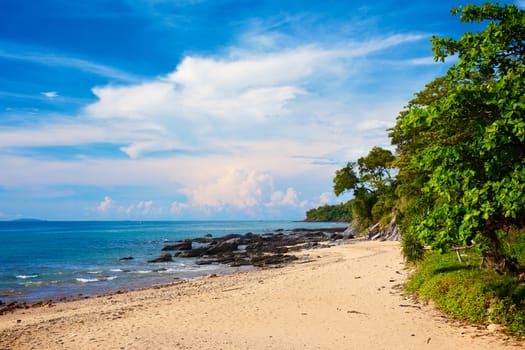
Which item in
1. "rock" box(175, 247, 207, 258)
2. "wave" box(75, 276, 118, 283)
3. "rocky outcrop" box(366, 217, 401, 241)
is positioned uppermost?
"rocky outcrop" box(366, 217, 401, 241)

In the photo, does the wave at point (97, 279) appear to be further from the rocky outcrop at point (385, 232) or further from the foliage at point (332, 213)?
the foliage at point (332, 213)

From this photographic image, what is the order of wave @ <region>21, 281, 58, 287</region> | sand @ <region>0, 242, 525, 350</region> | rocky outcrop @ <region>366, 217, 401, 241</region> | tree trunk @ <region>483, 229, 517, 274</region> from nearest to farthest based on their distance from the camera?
1. sand @ <region>0, 242, 525, 350</region>
2. tree trunk @ <region>483, 229, 517, 274</region>
3. wave @ <region>21, 281, 58, 287</region>
4. rocky outcrop @ <region>366, 217, 401, 241</region>

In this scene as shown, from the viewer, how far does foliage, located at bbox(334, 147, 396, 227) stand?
169 feet

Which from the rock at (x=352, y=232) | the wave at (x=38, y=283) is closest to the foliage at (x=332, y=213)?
the rock at (x=352, y=232)

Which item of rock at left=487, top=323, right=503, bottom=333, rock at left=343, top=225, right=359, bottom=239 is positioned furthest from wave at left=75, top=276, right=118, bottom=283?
rock at left=343, top=225, right=359, bottom=239

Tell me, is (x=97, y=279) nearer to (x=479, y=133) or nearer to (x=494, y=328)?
(x=494, y=328)

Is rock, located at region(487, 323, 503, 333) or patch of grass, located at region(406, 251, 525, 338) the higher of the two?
patch of grass, located at region(406, 251, 525, 338)

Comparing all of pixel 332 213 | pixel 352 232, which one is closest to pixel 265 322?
pixel 352 232

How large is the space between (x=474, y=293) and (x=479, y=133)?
557cm

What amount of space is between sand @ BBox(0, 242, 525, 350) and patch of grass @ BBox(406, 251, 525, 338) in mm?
407

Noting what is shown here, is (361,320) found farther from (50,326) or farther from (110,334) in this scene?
(50,326)

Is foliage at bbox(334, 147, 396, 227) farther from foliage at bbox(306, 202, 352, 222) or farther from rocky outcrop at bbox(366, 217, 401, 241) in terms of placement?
foliage at bbox(306, 202, 352, 222)

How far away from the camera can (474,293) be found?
11250 mm

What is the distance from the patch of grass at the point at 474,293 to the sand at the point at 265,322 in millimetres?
407
